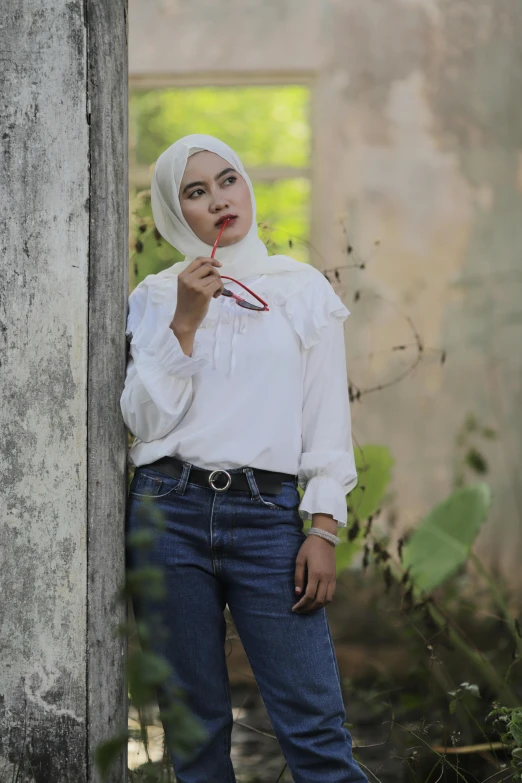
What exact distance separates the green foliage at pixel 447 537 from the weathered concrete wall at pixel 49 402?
1.70 meters

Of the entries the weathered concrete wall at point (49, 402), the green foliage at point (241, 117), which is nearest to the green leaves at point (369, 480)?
the weathered concrete wall at point (49, 402)

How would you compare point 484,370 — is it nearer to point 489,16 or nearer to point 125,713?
point 489,16

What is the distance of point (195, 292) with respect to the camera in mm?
2002

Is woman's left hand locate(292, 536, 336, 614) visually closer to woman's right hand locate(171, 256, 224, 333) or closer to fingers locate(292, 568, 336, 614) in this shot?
fingers locate(292, 568, 336, 614)

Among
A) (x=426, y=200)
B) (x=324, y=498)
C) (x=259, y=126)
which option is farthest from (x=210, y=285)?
(x=259, y=126)

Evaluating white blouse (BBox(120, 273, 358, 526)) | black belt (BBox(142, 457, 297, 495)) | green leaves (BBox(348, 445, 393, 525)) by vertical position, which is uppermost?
white blouse (BBox(120, 273, 358, 526))

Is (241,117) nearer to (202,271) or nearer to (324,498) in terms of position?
(202,271)

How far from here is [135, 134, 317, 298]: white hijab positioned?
2238mm

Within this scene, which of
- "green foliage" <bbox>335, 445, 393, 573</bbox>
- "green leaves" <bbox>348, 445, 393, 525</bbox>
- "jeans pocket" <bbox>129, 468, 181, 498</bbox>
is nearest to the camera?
"jeans pocket" <bbox>129, 468, 181, 498</bbox>

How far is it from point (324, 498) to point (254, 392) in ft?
0.94

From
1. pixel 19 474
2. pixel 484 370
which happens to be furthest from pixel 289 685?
pixel 484 370

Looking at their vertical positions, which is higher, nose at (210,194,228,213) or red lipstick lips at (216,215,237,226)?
nose at (210,194,228,213)

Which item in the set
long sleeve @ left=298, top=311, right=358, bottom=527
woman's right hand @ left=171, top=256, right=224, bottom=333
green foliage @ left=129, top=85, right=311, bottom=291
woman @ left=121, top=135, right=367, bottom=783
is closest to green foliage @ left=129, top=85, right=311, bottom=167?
green foliage @ left=129, top=85, right=311, bottom=291

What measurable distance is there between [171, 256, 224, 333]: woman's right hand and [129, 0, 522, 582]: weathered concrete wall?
11.3 ft
